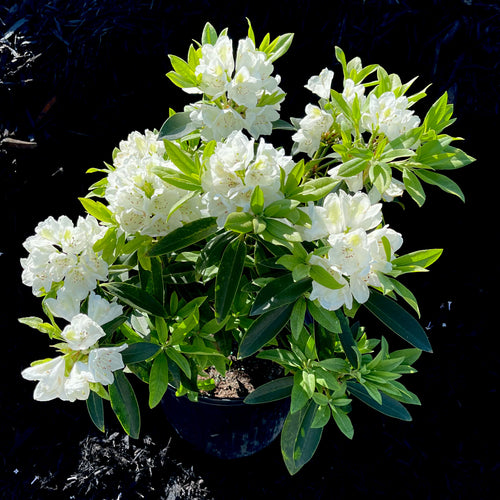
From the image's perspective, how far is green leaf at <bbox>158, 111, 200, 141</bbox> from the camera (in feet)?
3.60

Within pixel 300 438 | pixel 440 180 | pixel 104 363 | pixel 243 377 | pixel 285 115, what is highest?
pixel 440 180

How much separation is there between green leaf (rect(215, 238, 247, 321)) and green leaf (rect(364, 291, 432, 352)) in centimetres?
28

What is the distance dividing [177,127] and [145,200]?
0.84ft

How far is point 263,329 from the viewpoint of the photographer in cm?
109

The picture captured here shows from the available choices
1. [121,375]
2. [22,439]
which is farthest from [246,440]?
[22,439]

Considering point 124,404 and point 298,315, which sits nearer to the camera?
point 298,315

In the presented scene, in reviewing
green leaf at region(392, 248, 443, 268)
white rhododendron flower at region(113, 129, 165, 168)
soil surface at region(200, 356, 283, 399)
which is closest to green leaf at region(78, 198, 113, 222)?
Result: white rhododendron flower at region(113, 129, 165, 168)

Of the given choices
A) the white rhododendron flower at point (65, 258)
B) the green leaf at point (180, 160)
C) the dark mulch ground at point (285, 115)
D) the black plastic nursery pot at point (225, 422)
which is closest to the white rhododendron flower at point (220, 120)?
the green leaf at point (180, 160)

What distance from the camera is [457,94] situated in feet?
6.35

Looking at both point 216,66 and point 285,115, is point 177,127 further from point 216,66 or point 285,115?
point 285,115

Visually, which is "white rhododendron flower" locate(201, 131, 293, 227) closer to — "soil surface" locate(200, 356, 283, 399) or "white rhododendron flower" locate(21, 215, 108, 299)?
"white rhododendron flower" locate(21, 215, 108, 299)

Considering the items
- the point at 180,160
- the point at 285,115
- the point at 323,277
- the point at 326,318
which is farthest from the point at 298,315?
the point at 285,115

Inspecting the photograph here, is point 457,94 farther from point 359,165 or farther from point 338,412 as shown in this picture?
point 338,412

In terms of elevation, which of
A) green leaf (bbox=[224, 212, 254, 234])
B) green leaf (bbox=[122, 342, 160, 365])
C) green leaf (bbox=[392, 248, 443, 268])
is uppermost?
green leaf (bbox=[224, 212, 254, 234])
